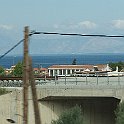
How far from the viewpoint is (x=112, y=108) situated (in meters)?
29.4

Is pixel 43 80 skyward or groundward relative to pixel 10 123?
skyward

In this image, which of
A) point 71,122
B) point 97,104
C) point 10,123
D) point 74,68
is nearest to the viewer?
point 71,122

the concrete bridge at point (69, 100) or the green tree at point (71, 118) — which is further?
the concrete bridge at point (69, 100)

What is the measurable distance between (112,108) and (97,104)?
1.10 meters

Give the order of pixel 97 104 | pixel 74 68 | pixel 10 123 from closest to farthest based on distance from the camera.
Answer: pixel 10 123 → pixel 97 104 → pixel 74 68

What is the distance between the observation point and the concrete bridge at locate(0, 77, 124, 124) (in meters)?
25.7

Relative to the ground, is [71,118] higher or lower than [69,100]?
lower

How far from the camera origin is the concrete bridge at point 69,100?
25703mm

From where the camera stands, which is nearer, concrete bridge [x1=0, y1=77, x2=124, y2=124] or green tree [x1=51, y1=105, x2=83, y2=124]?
green tree [x1=51, y1=105, x2=83, y2=124]

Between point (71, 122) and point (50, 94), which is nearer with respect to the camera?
point (71, 122)

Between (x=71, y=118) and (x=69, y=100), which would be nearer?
(x=71, y=118)

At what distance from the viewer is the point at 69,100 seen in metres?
27.9

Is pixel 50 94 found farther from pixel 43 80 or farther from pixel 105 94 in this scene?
pixel 43 80

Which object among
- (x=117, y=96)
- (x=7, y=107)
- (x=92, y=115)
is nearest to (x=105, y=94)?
(x=117, y=96)
